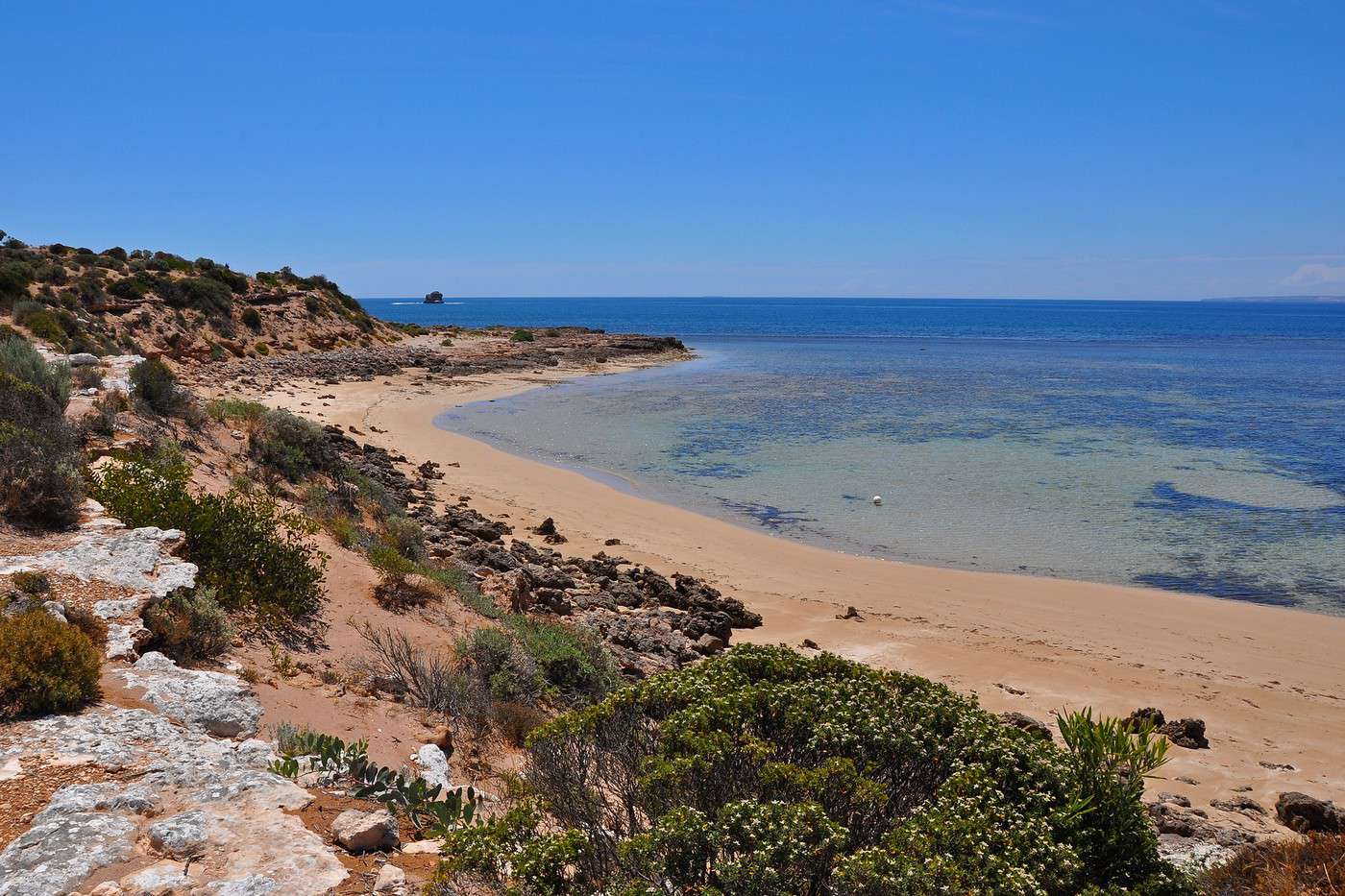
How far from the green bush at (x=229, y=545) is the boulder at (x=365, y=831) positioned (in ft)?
12.2

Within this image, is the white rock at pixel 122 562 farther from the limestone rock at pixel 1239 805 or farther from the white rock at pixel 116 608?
the limestone rock at pixel 1239 805

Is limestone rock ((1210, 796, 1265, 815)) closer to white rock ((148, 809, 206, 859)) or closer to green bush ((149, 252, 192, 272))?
white rock ((148, 809, 206, 859))

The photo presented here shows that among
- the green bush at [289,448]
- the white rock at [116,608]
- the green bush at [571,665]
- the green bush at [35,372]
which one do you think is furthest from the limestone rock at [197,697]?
the green bush at [289,448]

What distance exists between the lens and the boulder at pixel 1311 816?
7277 mm

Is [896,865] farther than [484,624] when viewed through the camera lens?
No

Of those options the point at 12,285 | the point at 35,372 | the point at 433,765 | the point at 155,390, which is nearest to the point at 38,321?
the point at 12,285

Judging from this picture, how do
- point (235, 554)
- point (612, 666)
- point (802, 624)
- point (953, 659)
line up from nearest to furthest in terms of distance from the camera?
point (235, 554)
point (612, 666)
point (953, 659)
point (802, 624)

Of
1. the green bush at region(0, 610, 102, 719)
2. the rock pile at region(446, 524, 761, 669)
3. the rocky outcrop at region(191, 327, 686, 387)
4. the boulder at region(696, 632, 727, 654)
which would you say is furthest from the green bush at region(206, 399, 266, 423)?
the rocky outcrop at region(191, 327, 686, 387)

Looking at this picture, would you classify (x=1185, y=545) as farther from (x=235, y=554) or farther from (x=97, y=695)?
(x=97, y=695)

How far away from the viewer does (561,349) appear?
5928 cm

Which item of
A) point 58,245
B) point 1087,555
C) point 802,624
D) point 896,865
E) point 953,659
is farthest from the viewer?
point 58,245

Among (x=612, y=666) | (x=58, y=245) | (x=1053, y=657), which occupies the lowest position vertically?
(x=1053, y=657)

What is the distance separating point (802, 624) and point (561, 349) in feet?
161

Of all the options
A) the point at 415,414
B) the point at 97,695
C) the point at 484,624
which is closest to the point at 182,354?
Result: the point at 415,414
